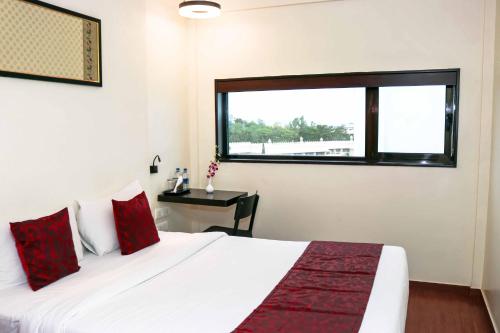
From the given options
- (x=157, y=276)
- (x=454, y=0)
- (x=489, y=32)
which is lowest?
(x=157, y=276)

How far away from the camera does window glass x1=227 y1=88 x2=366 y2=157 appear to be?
4.26m

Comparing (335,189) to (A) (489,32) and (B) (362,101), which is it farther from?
(A) (489,32)

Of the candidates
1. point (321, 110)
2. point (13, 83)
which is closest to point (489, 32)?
point (321, 110)

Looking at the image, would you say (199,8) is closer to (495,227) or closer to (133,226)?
(133,226)

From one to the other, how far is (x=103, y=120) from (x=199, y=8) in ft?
3.94

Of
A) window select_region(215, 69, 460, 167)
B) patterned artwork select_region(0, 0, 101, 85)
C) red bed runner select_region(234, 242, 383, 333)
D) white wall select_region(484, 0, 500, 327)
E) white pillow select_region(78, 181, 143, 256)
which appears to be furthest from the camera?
window select_region(215, 69, 460, 167)

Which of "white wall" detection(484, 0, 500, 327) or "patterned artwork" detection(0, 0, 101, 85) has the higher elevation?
"patterned artwork" detection(0, 0, 101, 85)

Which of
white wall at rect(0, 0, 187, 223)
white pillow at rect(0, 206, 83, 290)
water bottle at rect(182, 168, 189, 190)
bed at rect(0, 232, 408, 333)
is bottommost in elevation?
bed at rect(0, 232, 408, 333)

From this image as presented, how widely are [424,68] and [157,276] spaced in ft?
9.41

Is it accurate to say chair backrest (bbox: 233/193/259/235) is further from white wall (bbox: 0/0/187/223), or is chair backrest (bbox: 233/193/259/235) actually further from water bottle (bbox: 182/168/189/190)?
white wall (bbox: 0/0/187/223)

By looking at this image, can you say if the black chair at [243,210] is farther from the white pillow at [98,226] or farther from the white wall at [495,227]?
the white wall at [495,227]

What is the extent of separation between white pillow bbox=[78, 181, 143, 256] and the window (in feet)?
5.73

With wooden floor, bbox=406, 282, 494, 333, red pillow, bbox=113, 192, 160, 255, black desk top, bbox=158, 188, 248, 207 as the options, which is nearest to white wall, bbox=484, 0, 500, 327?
wooden floor, bbox=406, 282, 494, 333

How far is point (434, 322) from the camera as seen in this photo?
3338 millimetres
